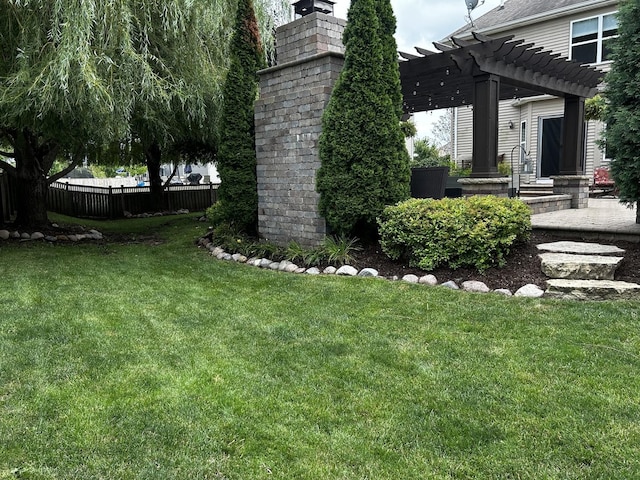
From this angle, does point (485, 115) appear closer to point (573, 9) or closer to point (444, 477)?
point (444, 477)

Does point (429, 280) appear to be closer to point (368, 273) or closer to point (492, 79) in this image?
point (368, 273)

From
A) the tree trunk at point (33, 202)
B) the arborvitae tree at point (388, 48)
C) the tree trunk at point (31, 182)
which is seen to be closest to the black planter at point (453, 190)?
the arborvitae tree at point (388, 48)

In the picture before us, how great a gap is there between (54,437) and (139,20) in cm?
595

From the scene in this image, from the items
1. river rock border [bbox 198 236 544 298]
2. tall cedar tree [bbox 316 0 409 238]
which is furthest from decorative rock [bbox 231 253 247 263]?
tall cedar tree [bbox 316 0 409 238]

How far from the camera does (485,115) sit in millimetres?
6453

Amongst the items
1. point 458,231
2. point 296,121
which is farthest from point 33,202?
point 458,231

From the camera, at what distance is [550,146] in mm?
13398

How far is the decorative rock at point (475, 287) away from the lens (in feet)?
14.8

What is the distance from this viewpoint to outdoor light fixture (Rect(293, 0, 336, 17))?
6.27 metres

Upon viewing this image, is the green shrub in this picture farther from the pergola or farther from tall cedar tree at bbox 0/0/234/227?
tall cedar tree at bbox 0/0/234/227

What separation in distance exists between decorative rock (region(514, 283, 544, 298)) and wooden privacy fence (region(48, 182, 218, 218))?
11.9 metres

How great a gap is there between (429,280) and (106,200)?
11320mm

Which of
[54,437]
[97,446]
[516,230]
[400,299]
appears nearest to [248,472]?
[97,446]

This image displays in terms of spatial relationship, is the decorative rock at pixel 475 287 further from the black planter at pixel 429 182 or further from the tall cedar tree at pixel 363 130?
the black planter at pixel 429 182
